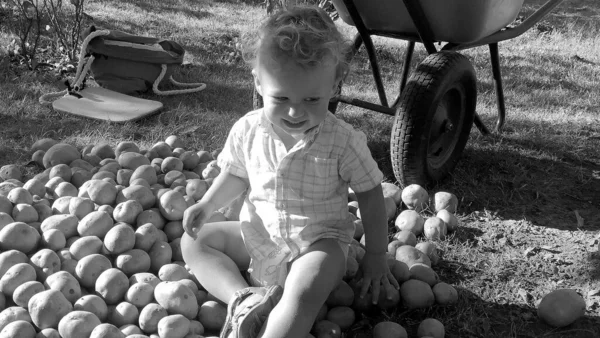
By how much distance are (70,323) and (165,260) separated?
0.51 metres

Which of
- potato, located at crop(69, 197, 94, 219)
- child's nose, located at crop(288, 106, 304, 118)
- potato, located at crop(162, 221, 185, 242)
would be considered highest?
child's nose, located at crop(288, 106, 304, 118)

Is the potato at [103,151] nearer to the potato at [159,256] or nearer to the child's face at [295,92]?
the potato at [159,256]

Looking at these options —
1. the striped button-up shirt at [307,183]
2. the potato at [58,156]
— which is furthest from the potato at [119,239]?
the potato at [58,156]

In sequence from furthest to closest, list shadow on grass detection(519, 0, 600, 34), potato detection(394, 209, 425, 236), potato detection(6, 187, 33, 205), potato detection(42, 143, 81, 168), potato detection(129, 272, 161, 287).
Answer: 1. shadow on grass detection(519, 0, 600, 34)
2. potato detection(42, 143, 81, 168)
3. potato detection(394, 209, 425, 236)
4. potato detection(6, 187, 33, 205)
5. potato detection(129, 272, 161, 287)

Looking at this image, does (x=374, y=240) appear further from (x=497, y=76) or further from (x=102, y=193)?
(x=497, y=76)

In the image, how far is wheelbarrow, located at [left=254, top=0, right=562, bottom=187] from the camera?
9.23ft

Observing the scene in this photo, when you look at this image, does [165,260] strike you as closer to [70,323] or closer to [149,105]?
Answer: [70,323]

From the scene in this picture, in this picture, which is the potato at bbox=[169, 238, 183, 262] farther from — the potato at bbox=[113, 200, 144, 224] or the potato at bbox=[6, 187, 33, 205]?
the potato at bbox=[6, 187, 33, 205]

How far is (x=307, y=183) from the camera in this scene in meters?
2.06

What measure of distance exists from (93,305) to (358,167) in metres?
0.94

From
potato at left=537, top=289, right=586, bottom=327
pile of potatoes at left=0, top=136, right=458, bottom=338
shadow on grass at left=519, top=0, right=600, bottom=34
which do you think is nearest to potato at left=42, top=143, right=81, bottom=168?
pile of potatoes at left=0, top=136, right=458, bottom=338

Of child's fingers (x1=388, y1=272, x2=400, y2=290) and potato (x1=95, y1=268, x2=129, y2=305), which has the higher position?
child's fingers (x1=388, y1=272, x2=400, y2=290)

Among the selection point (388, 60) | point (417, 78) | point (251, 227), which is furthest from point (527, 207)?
point (388, 60)

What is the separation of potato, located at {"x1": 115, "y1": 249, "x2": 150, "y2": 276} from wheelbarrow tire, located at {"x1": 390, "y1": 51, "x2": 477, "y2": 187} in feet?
4.04
